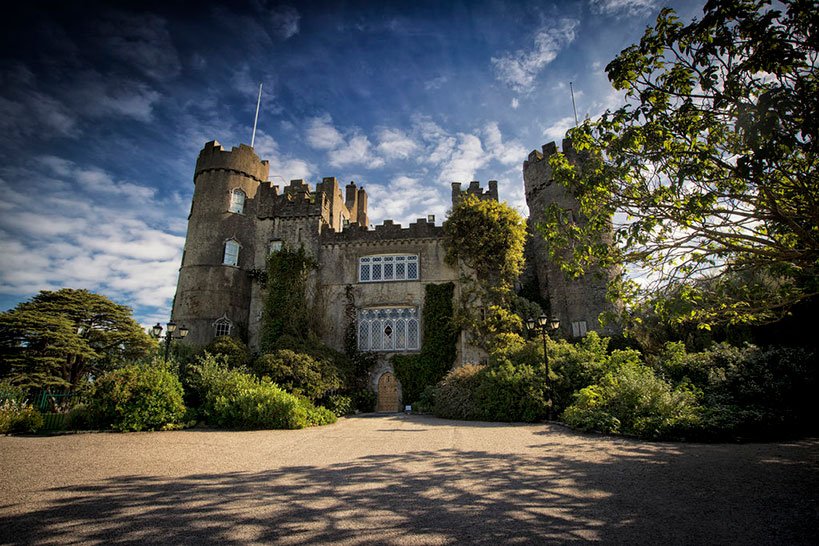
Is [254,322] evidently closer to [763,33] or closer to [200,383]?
[200,383]

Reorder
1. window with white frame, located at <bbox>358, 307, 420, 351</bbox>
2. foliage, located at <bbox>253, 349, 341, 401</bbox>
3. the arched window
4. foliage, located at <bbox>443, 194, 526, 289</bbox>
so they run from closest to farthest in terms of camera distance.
A: foliage, located at <bbox>253, 349, 341, 401</bbox>
foliage, located at <bbox>443, 194, 526, 289</bbox>
window with white frame, located at <bbox>358, 307, 420, 351</bbox>
the arched window

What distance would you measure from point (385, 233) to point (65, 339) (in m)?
17.4

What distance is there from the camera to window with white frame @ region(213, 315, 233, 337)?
20812 millimetres

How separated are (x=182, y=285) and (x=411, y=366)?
540 inches

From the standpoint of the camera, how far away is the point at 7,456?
7.05m

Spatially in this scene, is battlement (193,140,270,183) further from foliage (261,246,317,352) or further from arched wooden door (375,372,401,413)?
arched wooden door (375,372,401,413)

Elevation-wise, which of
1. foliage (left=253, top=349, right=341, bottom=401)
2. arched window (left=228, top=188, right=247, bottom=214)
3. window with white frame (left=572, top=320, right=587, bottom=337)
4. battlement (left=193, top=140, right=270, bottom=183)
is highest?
battlement (left=193, top=140, right=270, bottom=183)

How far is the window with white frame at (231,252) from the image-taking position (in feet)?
73.2

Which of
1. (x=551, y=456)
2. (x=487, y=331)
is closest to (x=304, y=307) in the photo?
(x=487, y=331)

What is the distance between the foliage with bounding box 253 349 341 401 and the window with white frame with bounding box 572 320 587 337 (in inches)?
520

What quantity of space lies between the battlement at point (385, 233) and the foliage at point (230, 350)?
24.8ft

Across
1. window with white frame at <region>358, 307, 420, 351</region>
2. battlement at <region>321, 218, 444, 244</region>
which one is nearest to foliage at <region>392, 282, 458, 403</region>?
window with white frame at <region>358, 307, 420, 351</region>

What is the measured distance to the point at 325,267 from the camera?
891 inches

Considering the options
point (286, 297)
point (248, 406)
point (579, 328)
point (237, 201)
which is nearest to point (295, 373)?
point (248, 406)
